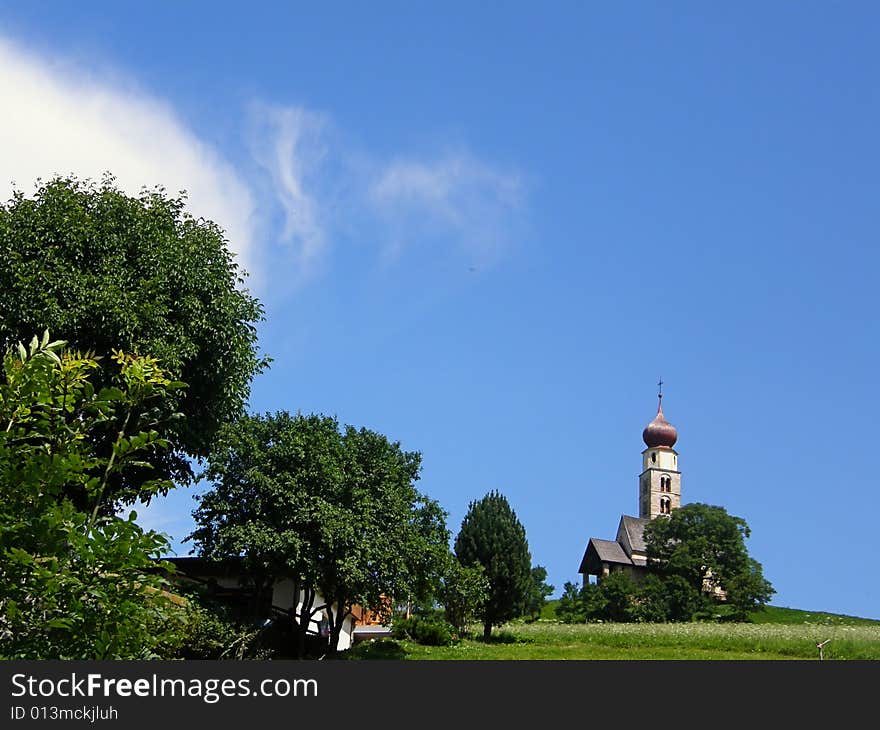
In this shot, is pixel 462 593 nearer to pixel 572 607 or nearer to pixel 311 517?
pixel 311 517

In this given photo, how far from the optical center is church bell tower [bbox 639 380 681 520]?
119 meters

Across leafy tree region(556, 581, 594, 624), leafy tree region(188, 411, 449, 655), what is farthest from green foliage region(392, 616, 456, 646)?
leafy tree region(556, 581, 594, 624)

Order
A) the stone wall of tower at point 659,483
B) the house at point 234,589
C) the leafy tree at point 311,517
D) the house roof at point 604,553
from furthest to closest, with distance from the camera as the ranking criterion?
the stone wall of tower at point 659,483 → the house roof at point 604,553 → the house at point 234,589 → the leafy tree at point 311,517

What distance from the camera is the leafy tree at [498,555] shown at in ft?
160

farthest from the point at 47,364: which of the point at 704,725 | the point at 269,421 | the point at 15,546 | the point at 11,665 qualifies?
the point at 269,421

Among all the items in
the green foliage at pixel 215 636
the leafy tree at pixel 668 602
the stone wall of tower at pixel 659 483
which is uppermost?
the stone wall of tower at pixel 659 483

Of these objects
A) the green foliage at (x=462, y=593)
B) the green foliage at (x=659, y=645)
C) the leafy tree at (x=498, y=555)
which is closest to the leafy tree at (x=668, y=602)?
the green foliage at (x=659, y=645)

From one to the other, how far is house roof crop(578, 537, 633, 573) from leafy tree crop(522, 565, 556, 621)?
162 ft

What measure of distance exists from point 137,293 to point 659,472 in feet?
336

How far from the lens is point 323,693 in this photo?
5.27 meters

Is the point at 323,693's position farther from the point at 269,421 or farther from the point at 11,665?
the point at 269,421

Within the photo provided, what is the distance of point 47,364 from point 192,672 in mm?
2176

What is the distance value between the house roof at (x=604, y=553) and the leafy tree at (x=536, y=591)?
49.3 meters

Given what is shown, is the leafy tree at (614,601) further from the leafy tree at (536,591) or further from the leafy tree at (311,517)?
the leafy tree at (311,517)
